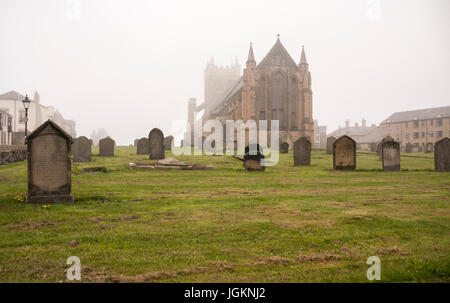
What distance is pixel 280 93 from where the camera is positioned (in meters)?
46.4

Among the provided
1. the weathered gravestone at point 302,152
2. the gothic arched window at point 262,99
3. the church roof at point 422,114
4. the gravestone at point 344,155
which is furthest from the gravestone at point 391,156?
the church roof at point 422,114

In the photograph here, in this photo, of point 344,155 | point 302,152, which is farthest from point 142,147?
point 344,155

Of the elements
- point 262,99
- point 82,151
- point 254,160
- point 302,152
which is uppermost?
point 262,99

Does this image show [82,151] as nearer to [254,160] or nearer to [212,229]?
[254,160]

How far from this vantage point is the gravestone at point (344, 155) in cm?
1666

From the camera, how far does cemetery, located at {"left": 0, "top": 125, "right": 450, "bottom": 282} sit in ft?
12.3

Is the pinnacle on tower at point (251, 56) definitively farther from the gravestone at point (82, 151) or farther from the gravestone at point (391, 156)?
the gravestone at point (391, 156)

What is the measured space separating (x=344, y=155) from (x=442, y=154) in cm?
469

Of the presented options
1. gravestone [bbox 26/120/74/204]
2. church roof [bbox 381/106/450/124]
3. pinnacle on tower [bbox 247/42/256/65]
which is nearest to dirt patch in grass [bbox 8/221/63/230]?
gravestone [bbox 26/120/74/204]

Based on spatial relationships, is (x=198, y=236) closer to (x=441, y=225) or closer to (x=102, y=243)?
(x=102, y=243)

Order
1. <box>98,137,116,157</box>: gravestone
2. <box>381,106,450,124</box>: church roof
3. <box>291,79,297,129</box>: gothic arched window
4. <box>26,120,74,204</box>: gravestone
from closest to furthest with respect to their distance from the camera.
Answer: <box>26,120,74,204</box>: gravestone
<box>98,137,116,157</box>: gravestone
<box>291,79,297,129</box>: gothic arched window
<box>381,106,450,124</box>: church roof

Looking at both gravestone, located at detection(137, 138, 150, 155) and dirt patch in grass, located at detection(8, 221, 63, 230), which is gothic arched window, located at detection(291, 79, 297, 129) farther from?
dirt patch in grass, located at detection(8, 221, 63, 230)

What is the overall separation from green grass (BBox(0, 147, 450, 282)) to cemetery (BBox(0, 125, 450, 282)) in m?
0.02

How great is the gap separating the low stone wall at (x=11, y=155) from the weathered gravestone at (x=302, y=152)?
16.3m
